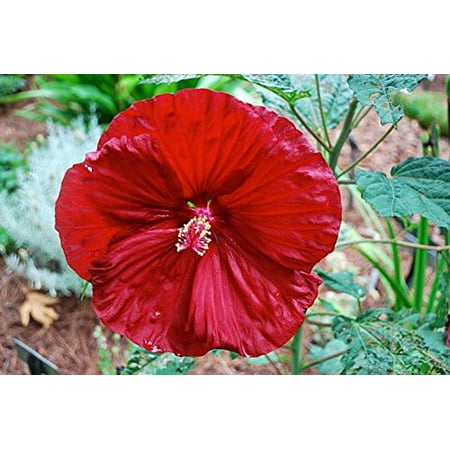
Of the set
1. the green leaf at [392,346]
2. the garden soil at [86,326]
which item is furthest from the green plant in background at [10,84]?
the green leaf at [392,346]

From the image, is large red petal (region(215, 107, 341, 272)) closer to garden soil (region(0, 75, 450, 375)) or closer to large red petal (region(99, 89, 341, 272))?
large red petal (region(99, 89, 341, 272))

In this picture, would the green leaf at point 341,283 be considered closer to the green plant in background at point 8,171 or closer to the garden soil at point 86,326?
the garden soil at point 86,326

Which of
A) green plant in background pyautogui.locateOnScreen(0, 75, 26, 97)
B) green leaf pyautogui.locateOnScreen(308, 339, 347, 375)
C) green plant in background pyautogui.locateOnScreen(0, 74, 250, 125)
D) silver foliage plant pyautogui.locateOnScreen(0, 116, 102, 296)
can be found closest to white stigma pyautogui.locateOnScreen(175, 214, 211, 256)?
green leaf pyautogui.locateOnScreen(308, 339, 347, 375)

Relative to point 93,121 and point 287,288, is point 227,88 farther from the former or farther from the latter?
point 287,288

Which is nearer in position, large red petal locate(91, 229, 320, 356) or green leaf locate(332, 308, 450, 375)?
large red petal locate(91, 229, 320, 356)

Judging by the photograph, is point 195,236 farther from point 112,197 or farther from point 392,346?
point 392,346

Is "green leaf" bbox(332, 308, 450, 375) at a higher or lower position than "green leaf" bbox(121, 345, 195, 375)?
higher

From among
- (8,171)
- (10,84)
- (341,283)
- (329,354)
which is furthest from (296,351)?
(10,84)
